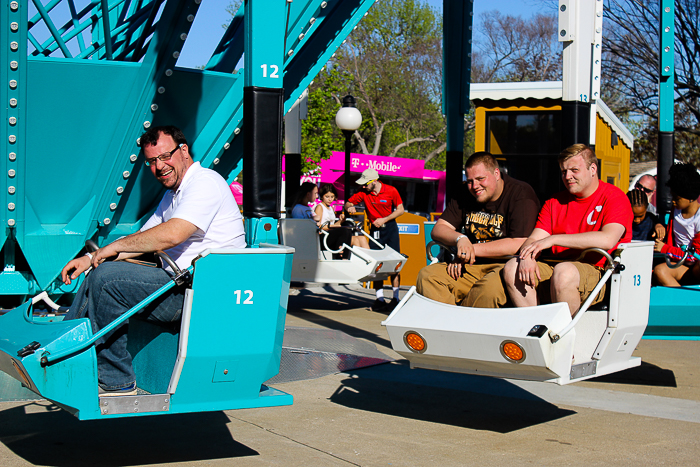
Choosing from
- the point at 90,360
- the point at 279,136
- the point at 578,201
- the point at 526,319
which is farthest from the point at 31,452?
the point at 578,201

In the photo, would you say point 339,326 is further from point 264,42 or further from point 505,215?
point 264,42

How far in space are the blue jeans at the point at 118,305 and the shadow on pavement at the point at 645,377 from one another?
155 inches

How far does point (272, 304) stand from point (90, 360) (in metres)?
0.92

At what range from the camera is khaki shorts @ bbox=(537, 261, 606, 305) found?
4590mm

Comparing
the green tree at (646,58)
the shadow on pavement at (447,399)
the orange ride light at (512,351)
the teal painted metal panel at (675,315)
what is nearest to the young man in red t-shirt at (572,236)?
the orange ride light at (512,351)

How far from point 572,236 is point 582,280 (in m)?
0.30

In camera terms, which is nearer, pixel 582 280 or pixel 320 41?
pixel 582 280

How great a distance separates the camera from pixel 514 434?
4758 mm

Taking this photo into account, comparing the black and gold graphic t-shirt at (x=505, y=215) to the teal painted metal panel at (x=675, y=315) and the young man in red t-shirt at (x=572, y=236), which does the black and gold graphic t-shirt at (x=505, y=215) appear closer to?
the young man in red t-shirt at (x=572, y=236)

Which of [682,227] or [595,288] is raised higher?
[682,227]

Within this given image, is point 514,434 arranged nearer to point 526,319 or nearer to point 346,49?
point 526,319

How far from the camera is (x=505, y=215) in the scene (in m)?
5.20

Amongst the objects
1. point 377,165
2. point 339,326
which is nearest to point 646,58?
point 377,165

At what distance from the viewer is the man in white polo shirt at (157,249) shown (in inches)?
153
